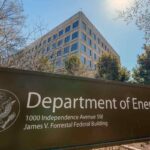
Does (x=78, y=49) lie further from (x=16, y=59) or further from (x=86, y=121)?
(x=86, y=121)

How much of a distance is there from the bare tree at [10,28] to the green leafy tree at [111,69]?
13.9m

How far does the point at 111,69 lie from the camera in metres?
19.0

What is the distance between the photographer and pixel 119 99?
2.18m

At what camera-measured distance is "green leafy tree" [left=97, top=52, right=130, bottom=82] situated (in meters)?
18.5

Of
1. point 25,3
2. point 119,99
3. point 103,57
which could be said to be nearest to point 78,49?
point 103,57

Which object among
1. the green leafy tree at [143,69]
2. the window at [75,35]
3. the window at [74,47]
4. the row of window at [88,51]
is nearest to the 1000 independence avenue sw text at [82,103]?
the green leafy tree at [143,69]

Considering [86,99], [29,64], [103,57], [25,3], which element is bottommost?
[86,99]

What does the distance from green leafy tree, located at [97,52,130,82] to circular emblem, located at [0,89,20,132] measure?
17118 millimetres

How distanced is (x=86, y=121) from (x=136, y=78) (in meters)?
15.7

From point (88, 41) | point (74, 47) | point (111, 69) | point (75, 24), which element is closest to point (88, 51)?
point (88, 41)

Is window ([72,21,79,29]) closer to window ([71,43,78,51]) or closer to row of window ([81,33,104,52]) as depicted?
row of window ([81,33,104,52])

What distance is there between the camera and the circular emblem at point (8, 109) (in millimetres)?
1396

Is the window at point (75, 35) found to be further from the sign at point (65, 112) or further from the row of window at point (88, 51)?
the sign at point (65, 112)

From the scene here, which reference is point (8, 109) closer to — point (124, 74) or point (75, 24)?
point (124, 74)
